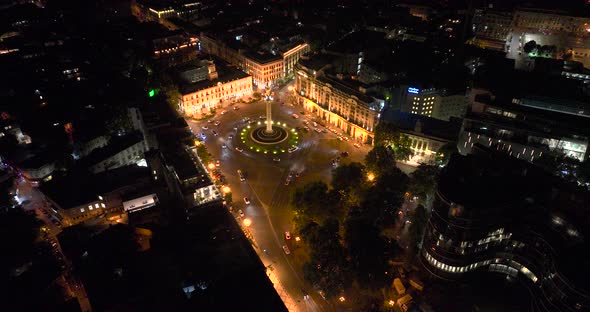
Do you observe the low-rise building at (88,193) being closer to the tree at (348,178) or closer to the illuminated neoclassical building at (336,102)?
the tree at (348,178)

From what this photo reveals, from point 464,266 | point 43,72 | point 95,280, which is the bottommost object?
point 95,280

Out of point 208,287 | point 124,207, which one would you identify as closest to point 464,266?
point 208,287

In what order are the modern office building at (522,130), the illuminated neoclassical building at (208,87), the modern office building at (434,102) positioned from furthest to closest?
the illuminated neoclassical building at (208,87)
the modern office building at (434,102)
the modern office building at (522,130)

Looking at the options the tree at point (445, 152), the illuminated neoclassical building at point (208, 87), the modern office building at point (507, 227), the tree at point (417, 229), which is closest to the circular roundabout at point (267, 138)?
the illuminated neoclassical building at point (208, 87)

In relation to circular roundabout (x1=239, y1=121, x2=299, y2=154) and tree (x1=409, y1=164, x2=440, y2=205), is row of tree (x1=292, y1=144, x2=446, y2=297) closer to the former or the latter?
tree (x1=409, y1=164, x2=440, y2=205)

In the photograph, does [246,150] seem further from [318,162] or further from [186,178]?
[186,178]

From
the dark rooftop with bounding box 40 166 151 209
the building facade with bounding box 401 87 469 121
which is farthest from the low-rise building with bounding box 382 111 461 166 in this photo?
the dark rooftop with bounding box 40 166 151 209
